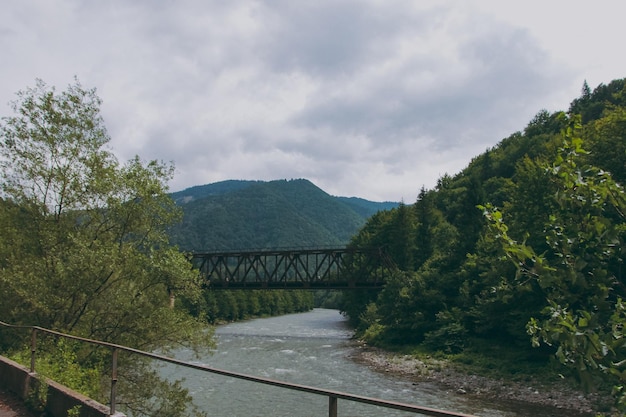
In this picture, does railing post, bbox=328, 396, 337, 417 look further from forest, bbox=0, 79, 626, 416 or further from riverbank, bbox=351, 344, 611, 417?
riverbank, bbox=351, 344, 611, 417

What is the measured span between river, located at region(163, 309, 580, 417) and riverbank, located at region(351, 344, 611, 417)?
4.47ft

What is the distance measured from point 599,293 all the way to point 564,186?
1107 millimetres

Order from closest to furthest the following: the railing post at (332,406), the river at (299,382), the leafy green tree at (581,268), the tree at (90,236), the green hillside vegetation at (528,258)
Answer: the railing post at (332,406)
the leafy green tree at (581,268)
the green hillside vegetation at (528,258)
the river at (299,382)
the tree at (90,236)

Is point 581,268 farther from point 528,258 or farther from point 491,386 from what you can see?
point 491,386

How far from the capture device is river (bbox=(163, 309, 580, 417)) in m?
5.42

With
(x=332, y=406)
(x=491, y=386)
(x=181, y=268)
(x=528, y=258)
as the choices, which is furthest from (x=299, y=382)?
(x=332, y=406)

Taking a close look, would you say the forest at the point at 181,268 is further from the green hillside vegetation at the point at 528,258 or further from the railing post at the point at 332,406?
the railing post at the point at 332,406

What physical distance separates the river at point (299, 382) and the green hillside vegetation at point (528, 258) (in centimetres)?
221

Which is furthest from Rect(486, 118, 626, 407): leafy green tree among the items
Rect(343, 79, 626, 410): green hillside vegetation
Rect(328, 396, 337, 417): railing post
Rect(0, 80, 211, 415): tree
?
Rect(0, 80, 211, 415): tree

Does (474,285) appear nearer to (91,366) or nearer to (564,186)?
(91,366)

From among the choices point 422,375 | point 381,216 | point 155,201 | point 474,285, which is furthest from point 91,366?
point 381,216

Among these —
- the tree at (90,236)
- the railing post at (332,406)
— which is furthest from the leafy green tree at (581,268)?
the tree at (90,236)

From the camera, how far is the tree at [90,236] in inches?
652

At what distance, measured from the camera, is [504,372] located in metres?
29.1
